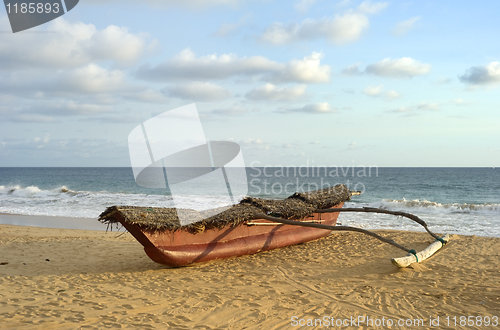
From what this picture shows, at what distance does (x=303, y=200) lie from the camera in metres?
7.68

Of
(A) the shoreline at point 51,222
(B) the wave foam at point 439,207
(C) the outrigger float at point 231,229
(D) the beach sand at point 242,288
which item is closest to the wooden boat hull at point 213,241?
(C) the outrigger float at point 231,229

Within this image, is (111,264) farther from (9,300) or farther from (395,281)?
(395,281)

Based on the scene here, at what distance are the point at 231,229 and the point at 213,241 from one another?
0.42 m

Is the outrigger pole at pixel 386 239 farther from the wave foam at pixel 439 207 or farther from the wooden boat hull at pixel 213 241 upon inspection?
the wave foam at pixel 439 207

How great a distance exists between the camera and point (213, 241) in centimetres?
585

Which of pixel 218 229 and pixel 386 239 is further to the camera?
pixel 218 229

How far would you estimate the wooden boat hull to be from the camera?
509cm

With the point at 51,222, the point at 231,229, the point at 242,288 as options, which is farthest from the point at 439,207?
the point at 51,222

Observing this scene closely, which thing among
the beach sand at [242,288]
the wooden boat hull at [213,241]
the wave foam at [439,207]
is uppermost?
the wooden boat hull at [213,241]

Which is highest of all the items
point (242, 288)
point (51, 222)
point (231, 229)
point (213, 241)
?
point (231, 229)

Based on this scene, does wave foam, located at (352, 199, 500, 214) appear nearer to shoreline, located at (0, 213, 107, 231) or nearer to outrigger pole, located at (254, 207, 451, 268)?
outrigger pole, located at (254, 207, 451, 268)

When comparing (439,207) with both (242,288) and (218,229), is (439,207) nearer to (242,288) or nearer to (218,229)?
(218,229)

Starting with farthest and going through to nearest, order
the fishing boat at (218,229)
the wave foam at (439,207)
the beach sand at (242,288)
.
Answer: the wave foam at (439,207) < the fishing boat at (218,229) < the beach sand at (242,288)

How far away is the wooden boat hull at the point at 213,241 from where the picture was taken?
5090 millimetres
